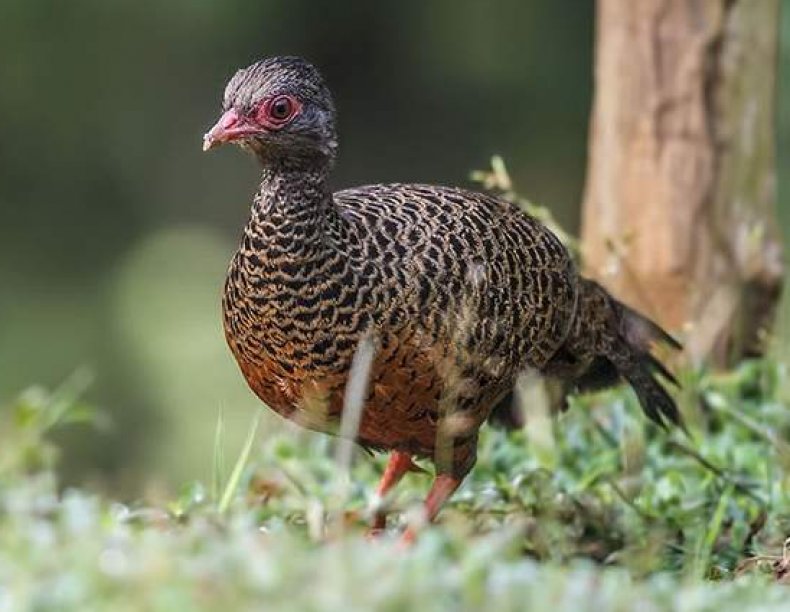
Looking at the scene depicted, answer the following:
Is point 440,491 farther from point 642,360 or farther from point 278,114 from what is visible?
point 278,114

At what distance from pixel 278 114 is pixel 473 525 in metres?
1.36

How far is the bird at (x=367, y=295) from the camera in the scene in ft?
17.4

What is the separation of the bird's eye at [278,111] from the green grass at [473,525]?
915mm

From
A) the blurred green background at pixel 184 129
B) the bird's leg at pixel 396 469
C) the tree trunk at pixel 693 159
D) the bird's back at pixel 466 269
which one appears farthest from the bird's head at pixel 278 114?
the blurred green background at pixel 184 129

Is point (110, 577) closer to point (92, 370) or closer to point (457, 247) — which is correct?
point (457, 247)

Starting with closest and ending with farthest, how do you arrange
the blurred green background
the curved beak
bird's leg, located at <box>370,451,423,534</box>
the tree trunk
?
the curved beak
bird's leg, located at <box>370,451,423,534</box>
the tree trunk
the blurred green background

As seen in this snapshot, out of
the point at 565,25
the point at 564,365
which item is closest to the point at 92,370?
the point at 565,25

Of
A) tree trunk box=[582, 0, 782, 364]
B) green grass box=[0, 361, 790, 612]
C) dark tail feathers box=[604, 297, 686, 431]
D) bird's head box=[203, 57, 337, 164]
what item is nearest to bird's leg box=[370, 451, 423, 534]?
green grass box=[0, 361, 790, 612]

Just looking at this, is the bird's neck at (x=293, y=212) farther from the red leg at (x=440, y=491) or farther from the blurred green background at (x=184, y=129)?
the blurred green background at (x=184, y=129)

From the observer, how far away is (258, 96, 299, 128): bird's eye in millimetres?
5383

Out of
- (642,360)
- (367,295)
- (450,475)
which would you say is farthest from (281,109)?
(642,360)

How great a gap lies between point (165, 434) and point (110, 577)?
900 centimetres

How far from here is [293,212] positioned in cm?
540

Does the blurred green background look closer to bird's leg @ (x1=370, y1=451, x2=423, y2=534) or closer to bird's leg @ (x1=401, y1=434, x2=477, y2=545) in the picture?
bird's leg @ (x1=370, y1=451, x2=423, y2=534)
